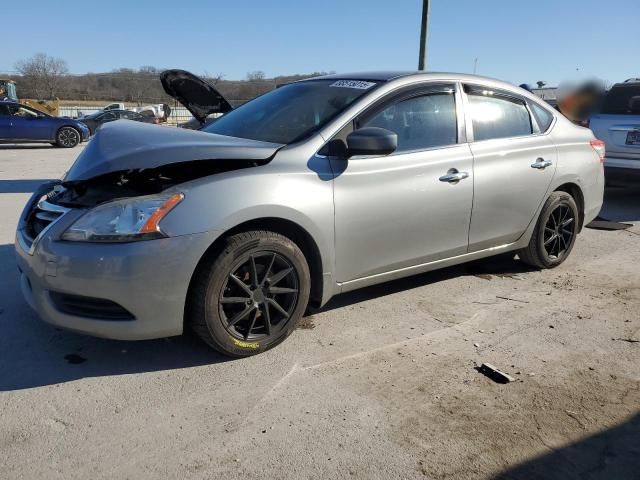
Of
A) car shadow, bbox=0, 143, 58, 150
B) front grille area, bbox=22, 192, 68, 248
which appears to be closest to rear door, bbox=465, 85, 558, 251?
front grille area, bbox=22, 192, 68, 248

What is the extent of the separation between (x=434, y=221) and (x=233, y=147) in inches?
59.3

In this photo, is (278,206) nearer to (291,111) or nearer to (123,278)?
(123,278)

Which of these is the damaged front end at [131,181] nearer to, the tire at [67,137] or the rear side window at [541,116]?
the rear side window at [541,116]

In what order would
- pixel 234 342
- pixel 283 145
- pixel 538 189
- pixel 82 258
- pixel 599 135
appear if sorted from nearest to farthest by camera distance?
pixel 82 258 → pixel 234 342 → pixel 283 145 → pixel 538 189 → pixel 599 135

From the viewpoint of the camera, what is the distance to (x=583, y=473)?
7.44ft

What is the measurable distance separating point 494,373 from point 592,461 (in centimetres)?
76

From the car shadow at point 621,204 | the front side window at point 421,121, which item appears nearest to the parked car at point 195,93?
the front side window at point 421,121

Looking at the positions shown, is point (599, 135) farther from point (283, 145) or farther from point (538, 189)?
point (283, 145)

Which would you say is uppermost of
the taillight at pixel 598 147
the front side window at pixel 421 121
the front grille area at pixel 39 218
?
the front side window at pixel 421 121

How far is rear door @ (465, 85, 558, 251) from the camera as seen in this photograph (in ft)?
13.4

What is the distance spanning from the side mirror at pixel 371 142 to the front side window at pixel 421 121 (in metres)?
0.24

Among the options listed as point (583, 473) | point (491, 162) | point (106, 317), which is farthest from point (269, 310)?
point (491, 162)

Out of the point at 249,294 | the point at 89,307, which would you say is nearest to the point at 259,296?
the point at 249,294

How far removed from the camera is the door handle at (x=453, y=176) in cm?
380
